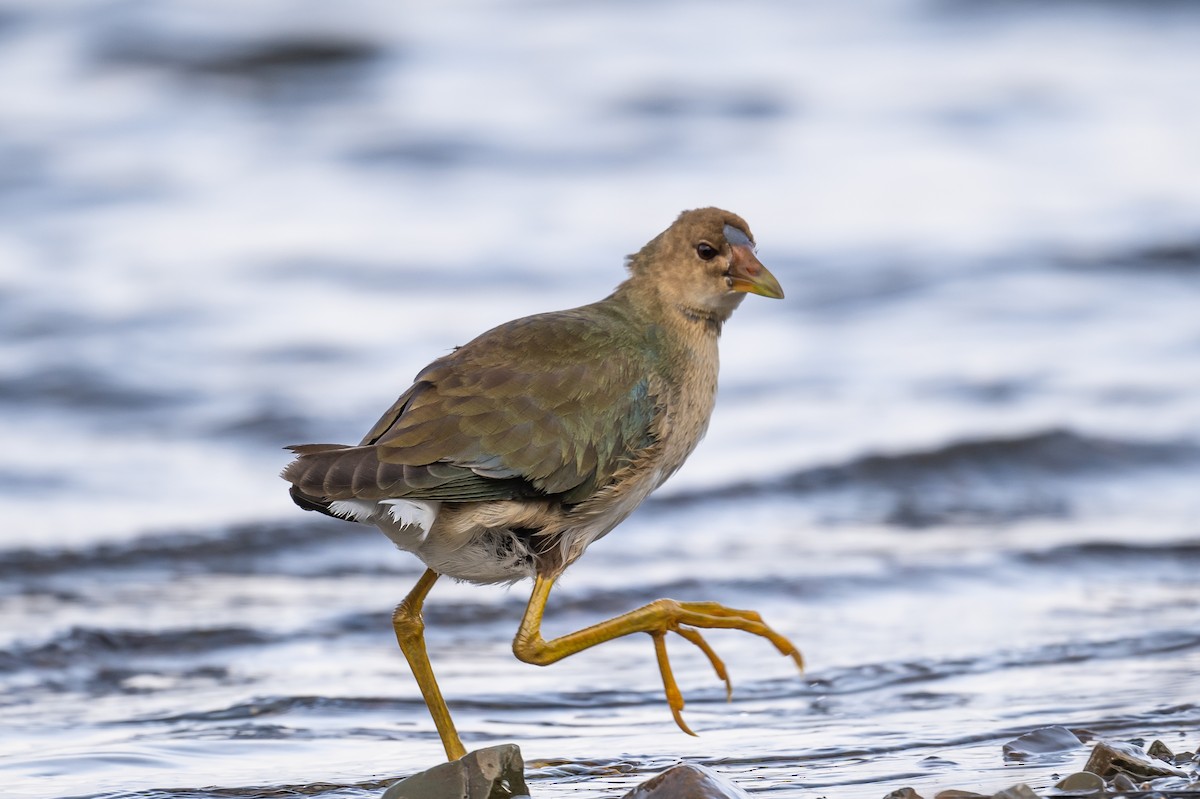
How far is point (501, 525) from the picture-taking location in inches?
208

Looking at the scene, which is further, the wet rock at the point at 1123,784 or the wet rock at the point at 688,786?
the wet rock at the point at 1123,784

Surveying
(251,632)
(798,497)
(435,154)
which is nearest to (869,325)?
(798,497)

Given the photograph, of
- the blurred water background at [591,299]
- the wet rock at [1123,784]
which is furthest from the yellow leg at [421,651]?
the wet rock at [1123,784]

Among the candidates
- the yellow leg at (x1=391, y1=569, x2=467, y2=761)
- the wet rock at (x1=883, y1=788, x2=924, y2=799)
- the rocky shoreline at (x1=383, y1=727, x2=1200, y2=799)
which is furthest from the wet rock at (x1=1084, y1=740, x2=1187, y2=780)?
the yellow leg at (x1=391, y1=569, x2=467, y2=761)

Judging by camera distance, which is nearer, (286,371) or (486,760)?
(486,760)

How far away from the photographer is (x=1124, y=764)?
4.97 metres

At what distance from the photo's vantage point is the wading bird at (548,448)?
16.6 ft

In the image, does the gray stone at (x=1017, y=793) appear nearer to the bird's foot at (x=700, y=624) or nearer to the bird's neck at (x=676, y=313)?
the bird's foot at (x=700, y=624)

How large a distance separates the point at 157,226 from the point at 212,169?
193 centimetres

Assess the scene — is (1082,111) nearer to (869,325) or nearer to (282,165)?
(869,325)

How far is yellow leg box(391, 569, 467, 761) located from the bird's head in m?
1.23

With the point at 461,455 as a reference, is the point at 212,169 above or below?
above

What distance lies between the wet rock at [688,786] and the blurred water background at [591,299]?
0.47m

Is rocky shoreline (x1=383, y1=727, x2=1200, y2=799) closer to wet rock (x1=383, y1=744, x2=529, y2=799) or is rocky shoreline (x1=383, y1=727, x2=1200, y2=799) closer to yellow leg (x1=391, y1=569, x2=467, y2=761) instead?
wet rock (x1=383, y1=744, x2=529, y2=799)
